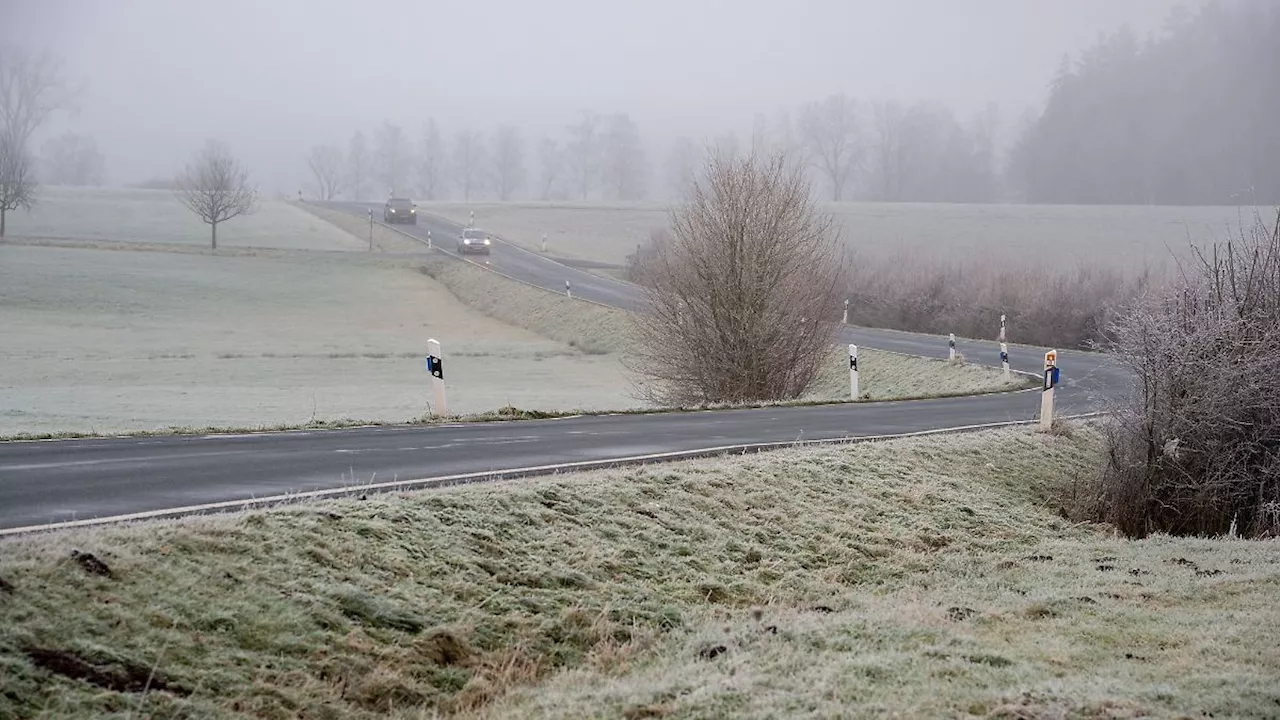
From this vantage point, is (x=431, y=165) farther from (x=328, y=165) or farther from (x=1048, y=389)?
(x=1048, y=389)

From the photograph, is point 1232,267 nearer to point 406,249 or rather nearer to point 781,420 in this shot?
point 781,420

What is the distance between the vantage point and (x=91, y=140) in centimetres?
19888

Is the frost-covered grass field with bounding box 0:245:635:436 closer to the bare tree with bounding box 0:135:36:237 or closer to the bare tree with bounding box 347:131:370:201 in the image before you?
the bare tree with bounding box 0:135:36:237

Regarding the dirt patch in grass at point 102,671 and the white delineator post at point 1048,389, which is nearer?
the dirt patch in grass at point 102,671

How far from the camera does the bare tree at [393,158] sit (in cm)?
18038

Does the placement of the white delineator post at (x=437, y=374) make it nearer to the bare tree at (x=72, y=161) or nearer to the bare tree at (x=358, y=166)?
the bare tree at (x=358, y=166)

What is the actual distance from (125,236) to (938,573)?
79.9m

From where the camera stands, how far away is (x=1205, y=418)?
1459 cm

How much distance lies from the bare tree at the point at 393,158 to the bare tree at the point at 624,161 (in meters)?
30.6

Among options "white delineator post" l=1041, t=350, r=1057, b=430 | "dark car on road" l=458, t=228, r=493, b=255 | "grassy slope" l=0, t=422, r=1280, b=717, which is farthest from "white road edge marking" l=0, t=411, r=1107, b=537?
"dark car on road" l=458, t=228, r=493, b=255

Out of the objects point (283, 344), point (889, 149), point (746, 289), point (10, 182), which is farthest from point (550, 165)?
point (746, 289)

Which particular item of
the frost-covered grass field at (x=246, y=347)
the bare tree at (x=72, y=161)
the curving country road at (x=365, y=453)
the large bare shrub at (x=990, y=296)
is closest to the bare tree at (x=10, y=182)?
the frost-covered grass field at (x=246, y=347)

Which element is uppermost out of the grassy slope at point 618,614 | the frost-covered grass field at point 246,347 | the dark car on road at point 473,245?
the dark car on road at point 473,245

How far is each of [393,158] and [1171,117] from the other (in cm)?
11530
